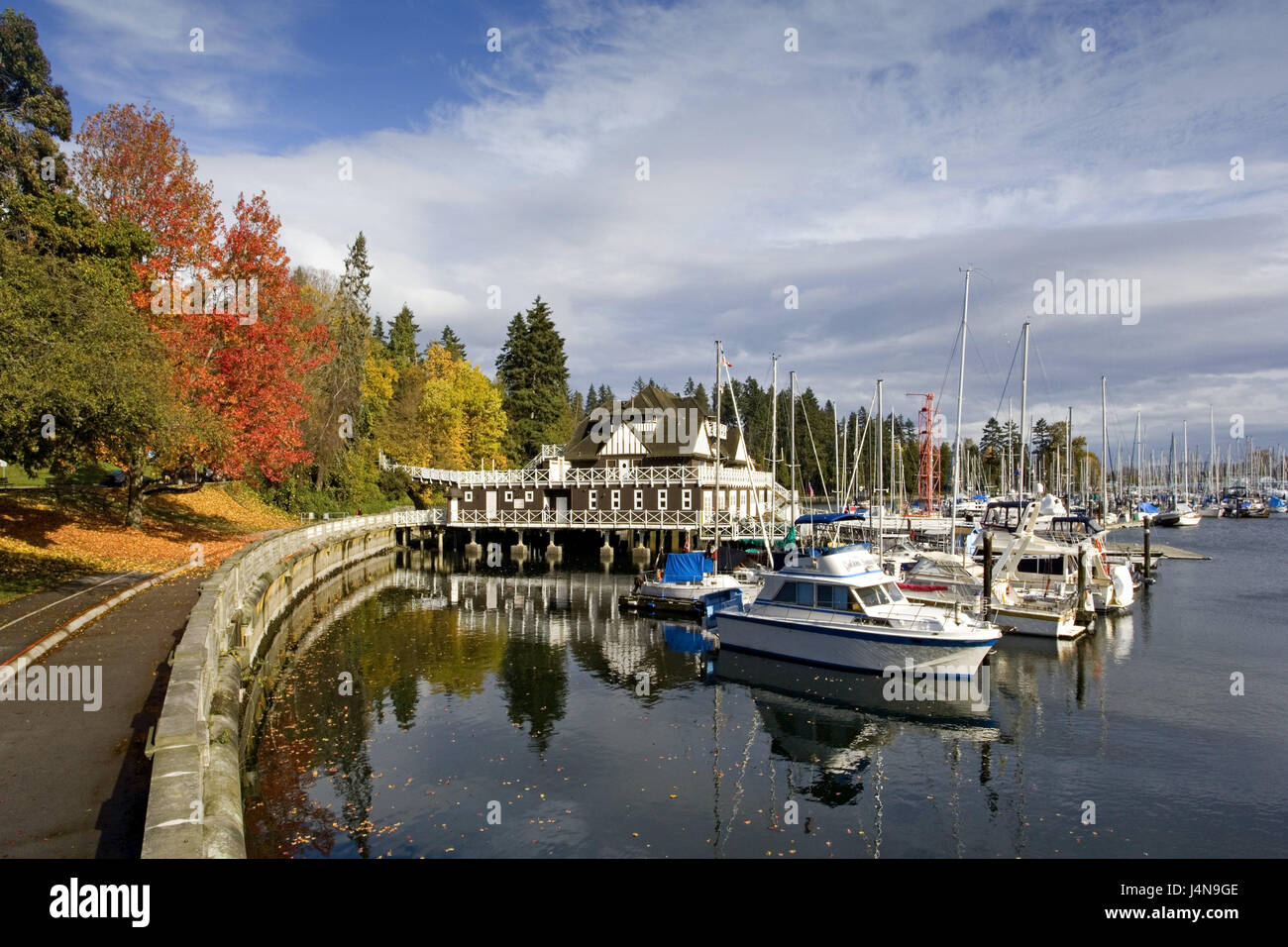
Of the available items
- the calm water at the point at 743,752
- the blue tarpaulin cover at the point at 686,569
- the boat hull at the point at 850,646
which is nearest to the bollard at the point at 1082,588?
the calm water at the point at 743,752

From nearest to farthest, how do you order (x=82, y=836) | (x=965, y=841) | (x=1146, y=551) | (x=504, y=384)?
(x=82, y=836)
(x=965, y=841)
(x=1146, y=551)
(x=504, y=384)

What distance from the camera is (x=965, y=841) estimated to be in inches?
534

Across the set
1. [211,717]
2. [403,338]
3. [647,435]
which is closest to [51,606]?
[211,717]

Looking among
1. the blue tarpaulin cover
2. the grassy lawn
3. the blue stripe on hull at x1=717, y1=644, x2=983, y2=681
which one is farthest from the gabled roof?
the blue stripe on hull at x1=717, y1=644, x2=983, y2=681

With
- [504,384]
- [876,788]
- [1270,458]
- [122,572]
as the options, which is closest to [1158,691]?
[876,788]

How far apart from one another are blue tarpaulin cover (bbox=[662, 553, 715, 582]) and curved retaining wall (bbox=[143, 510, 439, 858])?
16559 mm

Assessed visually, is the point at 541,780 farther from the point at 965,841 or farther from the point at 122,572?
the point at 122,572

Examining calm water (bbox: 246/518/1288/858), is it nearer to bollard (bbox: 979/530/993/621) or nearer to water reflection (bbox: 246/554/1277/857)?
water reflection (bbox: 246/554/1277/857)

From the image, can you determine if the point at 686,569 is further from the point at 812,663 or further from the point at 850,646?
the point at 850,646

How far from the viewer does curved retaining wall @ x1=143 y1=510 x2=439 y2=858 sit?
7.76 m

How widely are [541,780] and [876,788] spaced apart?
7129 millimetres

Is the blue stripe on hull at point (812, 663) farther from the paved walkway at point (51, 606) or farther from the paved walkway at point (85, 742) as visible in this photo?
the paved walkway at point (51, 606)
